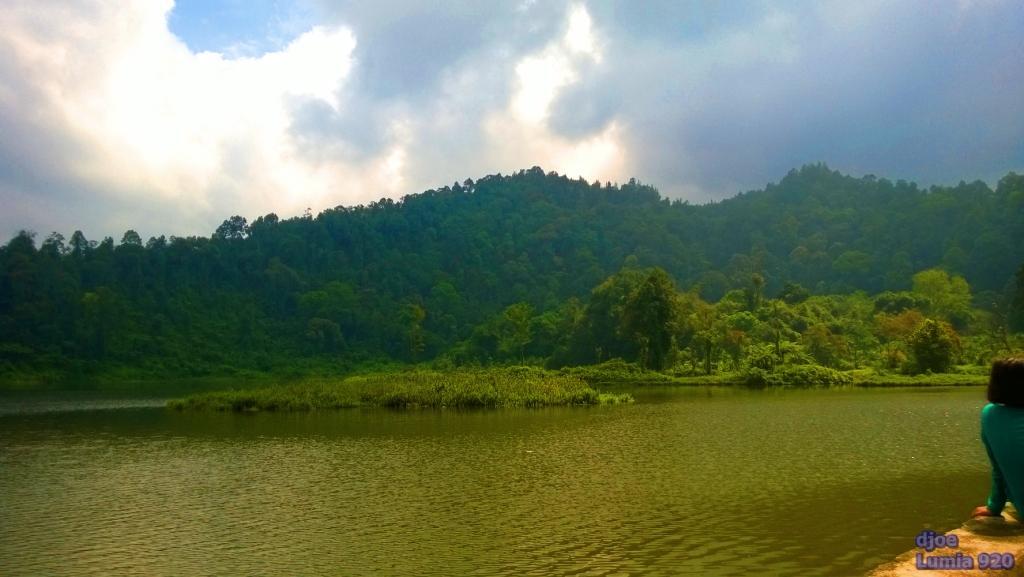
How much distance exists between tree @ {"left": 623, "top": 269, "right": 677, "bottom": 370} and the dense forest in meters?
0.22

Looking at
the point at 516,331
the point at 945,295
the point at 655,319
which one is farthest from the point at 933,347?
the point at 516,331

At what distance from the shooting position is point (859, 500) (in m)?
18.4

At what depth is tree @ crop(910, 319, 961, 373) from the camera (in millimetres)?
65250

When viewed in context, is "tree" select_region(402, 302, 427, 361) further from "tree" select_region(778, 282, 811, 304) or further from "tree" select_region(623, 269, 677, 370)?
"tree" select_region(778, 282, 811, 304)

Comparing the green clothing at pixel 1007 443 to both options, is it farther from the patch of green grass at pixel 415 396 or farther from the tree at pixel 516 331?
the tree at pixel 516 331

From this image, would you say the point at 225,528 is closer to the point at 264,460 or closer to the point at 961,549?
the point at 264,460

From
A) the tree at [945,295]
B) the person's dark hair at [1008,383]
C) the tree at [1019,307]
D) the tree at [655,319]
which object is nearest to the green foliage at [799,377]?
the tree at [655,319]

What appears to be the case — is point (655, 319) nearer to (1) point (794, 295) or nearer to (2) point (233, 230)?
(1) point (794, 295)

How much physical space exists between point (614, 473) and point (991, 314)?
101327 mm

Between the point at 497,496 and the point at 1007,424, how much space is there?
43.0ft

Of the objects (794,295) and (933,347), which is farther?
(794,295)

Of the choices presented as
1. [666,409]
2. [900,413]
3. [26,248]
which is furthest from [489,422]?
[26,248]

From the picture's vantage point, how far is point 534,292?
165 metres

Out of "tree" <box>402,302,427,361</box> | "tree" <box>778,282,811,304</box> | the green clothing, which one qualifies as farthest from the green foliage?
the green clothing
